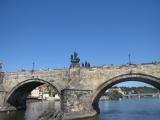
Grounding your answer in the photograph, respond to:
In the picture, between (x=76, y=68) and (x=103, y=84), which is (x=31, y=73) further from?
(x=103, y=84)

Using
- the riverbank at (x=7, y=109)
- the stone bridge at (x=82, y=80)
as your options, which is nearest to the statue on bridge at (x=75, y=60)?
the stone bridge at (x=82, y=80)

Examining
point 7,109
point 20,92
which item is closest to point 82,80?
point 7,109

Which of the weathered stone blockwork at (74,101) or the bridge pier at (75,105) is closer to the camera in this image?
the bridge pier at (75,105)

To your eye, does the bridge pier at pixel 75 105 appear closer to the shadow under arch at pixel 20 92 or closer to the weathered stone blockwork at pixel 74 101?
the weathered stone blockwork at pixel 74 101

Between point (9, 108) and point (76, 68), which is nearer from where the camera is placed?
point (76, 68)

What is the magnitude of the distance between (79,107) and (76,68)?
765 centimetres

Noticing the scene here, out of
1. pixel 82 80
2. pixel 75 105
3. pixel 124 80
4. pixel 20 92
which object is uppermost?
pixel 82 80

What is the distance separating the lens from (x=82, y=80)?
43.1 meters

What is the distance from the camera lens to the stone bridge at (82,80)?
123 ft

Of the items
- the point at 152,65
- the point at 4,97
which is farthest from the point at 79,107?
the point at 4,97

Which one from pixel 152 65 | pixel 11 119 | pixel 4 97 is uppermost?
pixel 152 65

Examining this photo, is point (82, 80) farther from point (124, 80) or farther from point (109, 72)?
point (124, 80)

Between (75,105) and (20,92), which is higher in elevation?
(20,92)

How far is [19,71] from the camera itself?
171 feet
